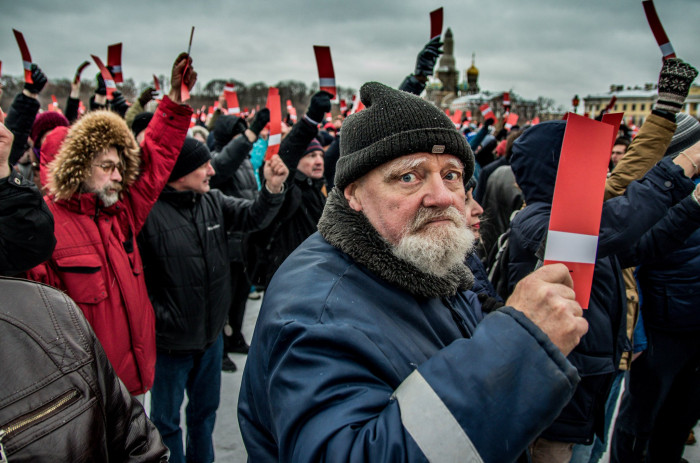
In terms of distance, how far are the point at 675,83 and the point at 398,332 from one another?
2.01 m

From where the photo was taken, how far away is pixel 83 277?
2.22 metres

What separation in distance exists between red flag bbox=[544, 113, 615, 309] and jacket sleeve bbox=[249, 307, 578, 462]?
1.18ft

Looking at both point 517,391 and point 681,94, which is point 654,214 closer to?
point 681,94

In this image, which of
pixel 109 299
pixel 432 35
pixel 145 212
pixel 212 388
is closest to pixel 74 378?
pixel 109 299

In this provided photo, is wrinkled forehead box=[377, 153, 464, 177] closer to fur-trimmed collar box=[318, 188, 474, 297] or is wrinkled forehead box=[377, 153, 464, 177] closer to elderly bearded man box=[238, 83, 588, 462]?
elderly bearded man box=[238, 83, 588, 462]

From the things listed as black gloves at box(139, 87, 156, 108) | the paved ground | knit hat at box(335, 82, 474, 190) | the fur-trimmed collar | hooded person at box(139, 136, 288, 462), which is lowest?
the paved ground

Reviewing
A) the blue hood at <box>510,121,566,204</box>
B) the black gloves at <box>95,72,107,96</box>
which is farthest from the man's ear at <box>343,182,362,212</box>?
the black gloves at <box>95,72,107,96</box>

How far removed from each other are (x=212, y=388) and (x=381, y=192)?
2.33m

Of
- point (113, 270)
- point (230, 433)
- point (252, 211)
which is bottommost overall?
point (230, 433)

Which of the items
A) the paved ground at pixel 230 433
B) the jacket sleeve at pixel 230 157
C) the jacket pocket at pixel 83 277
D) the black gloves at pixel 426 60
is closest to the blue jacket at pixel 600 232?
the paved ground at pixel 230 433

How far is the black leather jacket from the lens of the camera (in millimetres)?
1124

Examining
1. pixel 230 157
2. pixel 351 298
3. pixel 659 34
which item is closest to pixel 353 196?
pixel 351 298

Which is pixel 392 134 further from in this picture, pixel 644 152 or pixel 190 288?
pixel 190 288

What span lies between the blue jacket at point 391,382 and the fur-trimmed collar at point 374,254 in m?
0.08
